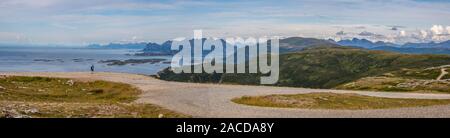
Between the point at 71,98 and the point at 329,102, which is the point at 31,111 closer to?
the point at 71,98

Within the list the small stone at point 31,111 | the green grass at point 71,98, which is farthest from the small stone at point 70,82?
the small stone at point 31,111

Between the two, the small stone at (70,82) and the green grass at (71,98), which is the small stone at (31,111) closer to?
the green grass at (71,98)

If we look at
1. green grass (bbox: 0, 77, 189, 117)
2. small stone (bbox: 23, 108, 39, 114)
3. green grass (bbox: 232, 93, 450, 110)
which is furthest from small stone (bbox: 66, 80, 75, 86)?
small stone (bbox: 23, 108, 39, 114)

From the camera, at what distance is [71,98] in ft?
247

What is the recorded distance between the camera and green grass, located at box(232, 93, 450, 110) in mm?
60781

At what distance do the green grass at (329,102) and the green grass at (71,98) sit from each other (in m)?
15.5

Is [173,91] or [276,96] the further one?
[173,91]

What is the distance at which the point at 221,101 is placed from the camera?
64062mm

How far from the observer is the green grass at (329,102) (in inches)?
2393
